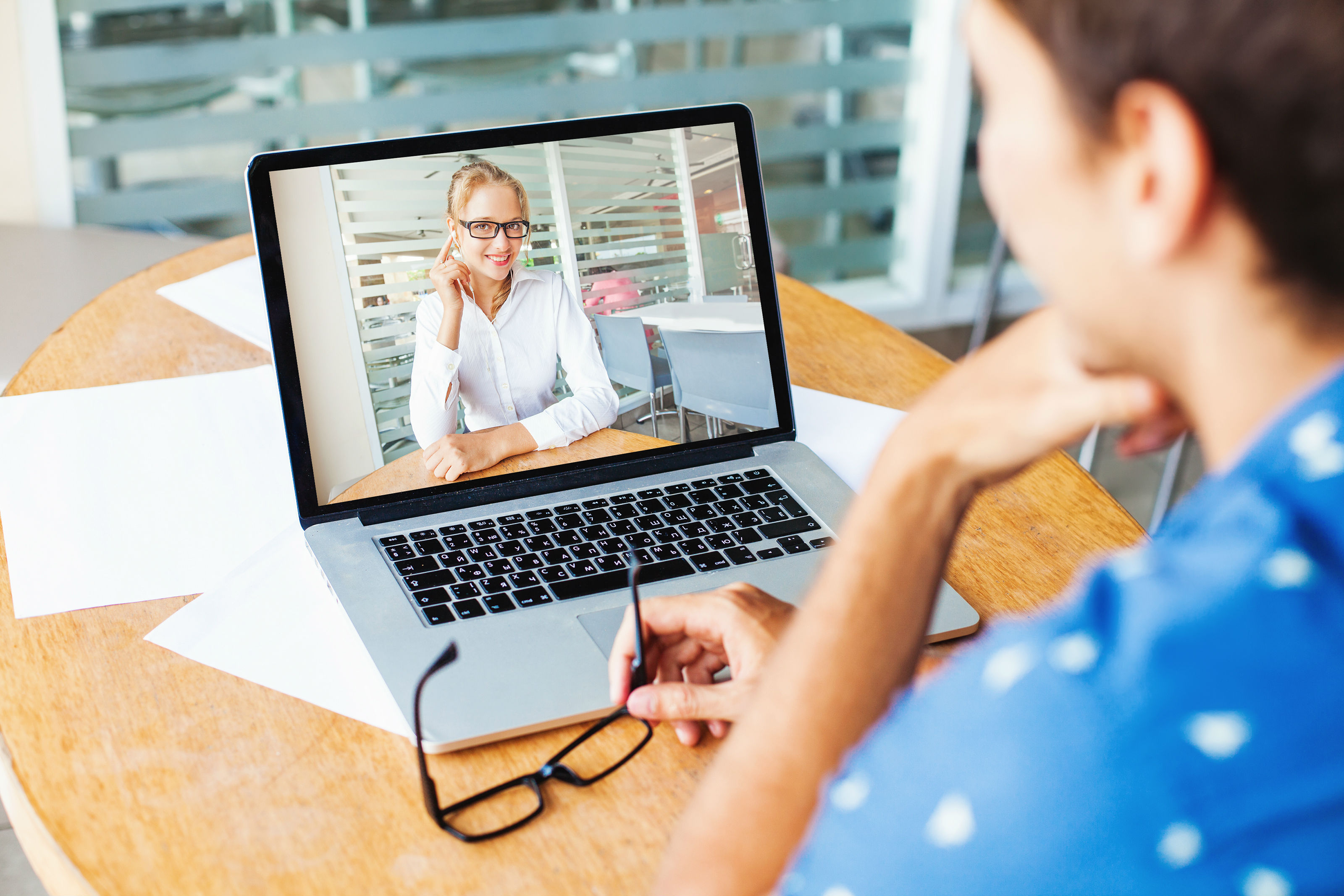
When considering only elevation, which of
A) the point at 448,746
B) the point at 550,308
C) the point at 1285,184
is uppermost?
the point at 1285,184

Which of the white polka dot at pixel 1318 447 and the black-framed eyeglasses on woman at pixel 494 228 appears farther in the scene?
the black-framed eyeglasses on woman at pixel 494 228

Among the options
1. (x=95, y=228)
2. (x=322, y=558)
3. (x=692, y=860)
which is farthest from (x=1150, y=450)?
(x=95, y=228)

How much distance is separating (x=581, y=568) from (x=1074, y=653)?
0.44 meters

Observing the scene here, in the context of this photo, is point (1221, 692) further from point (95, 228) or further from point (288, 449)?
point (95, 228)

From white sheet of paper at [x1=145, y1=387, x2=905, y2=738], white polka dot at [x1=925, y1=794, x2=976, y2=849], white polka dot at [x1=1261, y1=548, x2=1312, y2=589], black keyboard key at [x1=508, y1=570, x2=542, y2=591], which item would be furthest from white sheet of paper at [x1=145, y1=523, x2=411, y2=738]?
white polka dot at [x1=1261, y1=548, x2=1312, y2=589]

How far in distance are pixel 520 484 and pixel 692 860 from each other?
1.35 ft

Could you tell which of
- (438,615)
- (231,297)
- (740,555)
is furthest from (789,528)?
(231,297)

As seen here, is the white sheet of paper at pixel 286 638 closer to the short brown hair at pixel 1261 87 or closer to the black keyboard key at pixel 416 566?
the black keyboard key at pixel 416 566

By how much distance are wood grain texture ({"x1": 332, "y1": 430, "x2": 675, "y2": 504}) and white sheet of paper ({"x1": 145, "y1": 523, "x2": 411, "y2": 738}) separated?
2.8 inches

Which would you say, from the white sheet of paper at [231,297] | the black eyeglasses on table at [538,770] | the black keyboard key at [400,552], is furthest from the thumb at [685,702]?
the white sheet of paper at [231,297]

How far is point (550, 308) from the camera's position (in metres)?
0.84

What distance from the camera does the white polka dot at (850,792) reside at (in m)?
0.39

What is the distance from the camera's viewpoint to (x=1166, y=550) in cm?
36

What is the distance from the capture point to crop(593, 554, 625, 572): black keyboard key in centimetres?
75
